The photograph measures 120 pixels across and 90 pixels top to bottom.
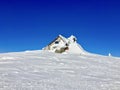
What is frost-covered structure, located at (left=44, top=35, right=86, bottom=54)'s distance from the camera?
132 feet

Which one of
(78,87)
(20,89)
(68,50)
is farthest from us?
(68,50)

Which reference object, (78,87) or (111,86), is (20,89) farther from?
(111,86)

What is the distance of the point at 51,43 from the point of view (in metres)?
42.8

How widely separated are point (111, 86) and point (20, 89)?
16.2 ft

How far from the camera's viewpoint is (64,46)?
4069 centimetres

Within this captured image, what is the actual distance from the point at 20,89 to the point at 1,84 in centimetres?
114

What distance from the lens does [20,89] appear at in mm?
12641

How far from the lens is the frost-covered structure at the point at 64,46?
4028 cm

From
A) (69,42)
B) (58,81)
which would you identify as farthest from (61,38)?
(58,81)

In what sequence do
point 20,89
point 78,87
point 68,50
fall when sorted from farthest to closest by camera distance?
point 68,50
point 78,87
point 20,89

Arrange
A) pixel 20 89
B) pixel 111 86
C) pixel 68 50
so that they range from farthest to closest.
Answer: pixel 68 50
pixel 111 86
pixel 20 89

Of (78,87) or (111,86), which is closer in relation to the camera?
(78,87)

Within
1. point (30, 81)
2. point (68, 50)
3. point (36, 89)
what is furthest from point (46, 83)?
point (68, 50)

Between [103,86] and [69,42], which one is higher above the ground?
[69,42]
